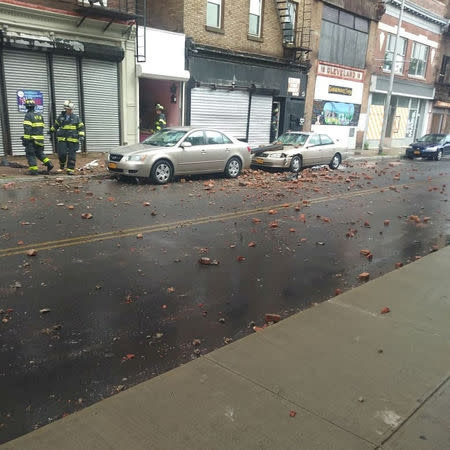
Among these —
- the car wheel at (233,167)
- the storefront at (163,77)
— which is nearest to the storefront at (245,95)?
the storefront at (163,77)

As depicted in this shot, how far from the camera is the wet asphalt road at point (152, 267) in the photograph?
158 inches

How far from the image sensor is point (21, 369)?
390 cm

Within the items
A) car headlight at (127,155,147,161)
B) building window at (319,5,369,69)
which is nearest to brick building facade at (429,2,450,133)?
building window at (319,5,369,69)

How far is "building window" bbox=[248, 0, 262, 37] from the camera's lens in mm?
21812

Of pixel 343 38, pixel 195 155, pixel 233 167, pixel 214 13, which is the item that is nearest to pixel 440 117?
pixel 343 38

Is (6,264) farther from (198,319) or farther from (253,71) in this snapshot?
(253,71)

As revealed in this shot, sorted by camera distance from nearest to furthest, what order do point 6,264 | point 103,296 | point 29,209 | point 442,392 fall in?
point 442,392 < point 103,296 < point 6,264 < point 29,209

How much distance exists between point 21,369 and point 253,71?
67.8 feet

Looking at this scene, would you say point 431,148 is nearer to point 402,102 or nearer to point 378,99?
point 378,99

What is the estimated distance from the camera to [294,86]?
81.5 ft

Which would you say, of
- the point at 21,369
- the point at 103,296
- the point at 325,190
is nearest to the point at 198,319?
the point at 103,296

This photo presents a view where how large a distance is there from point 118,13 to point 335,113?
15886mm

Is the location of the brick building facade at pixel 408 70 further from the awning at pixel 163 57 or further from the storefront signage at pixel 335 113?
the awning at pixel 163 57

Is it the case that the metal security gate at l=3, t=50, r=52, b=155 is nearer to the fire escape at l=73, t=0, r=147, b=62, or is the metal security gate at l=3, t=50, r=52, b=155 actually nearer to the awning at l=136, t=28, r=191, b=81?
the fire escape at l=73, t=0, r=147, b=62
